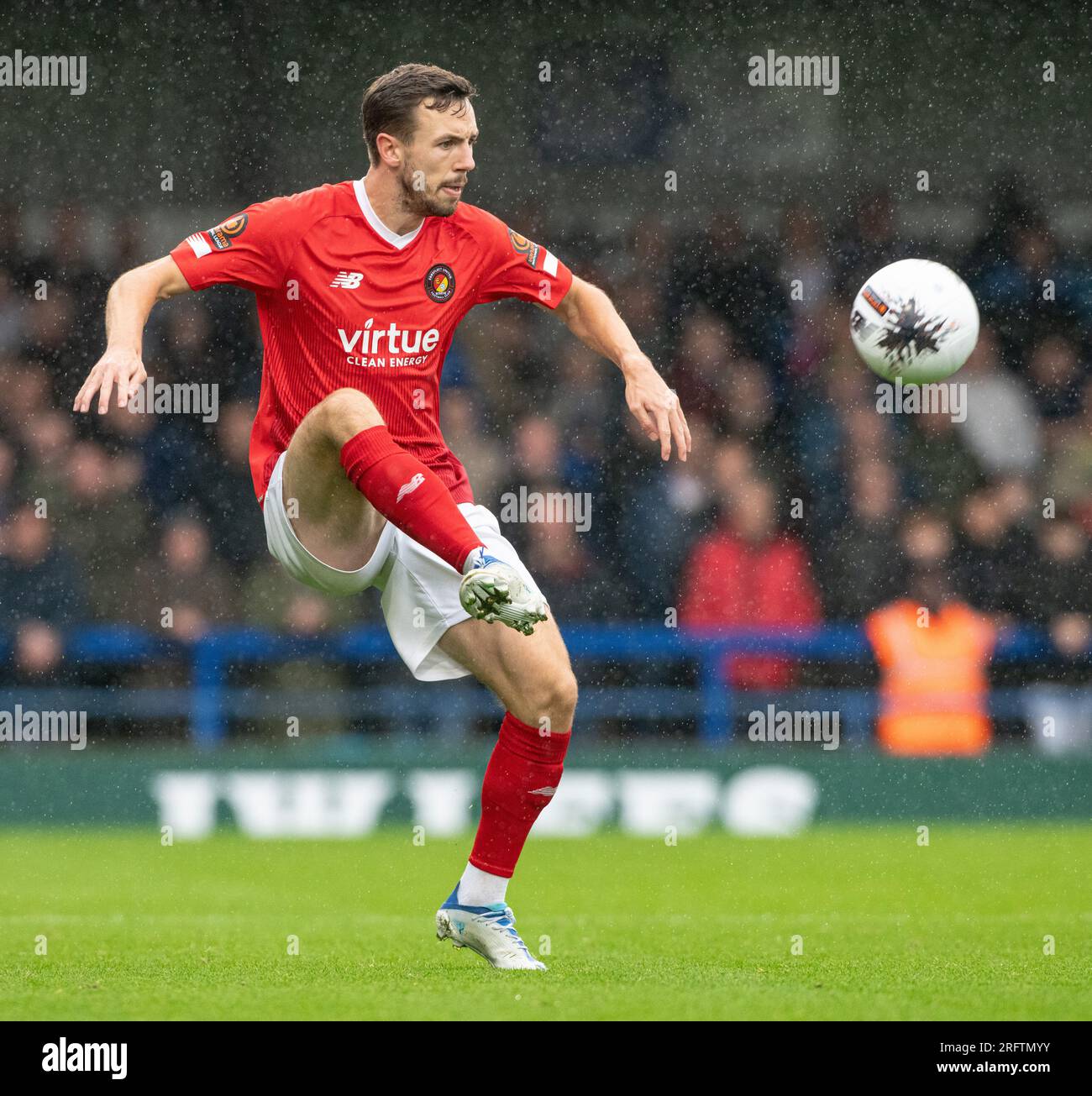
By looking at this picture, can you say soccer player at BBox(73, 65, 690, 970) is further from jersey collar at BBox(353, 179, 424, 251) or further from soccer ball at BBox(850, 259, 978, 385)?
soccer ball at BBox(850, 259, 978, 385)

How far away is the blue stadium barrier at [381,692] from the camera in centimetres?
945

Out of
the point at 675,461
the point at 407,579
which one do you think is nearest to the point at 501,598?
the point at 407,579

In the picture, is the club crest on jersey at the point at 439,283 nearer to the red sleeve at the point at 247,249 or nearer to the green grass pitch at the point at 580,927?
the red sleeve at the point at 247,249

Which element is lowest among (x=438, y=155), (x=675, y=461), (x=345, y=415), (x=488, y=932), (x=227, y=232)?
(x=488, y=932)

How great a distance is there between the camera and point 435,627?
206 inches

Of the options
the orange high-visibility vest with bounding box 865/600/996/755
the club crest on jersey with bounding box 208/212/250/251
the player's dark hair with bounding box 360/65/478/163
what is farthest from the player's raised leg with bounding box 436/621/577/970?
the orange high-visibility vest with bounding box 865/600/996/755

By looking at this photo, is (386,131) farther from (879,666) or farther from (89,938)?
(879,666)

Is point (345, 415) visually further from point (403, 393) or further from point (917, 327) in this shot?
point (917, 327)

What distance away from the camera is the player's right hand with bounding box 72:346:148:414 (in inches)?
179

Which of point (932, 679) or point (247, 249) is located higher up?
point (247, 249)

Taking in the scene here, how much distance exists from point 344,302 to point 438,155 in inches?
17.8

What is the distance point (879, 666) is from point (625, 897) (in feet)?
9.32

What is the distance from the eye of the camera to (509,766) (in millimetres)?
5121

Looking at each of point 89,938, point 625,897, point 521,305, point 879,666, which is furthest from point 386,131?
point 521,305
